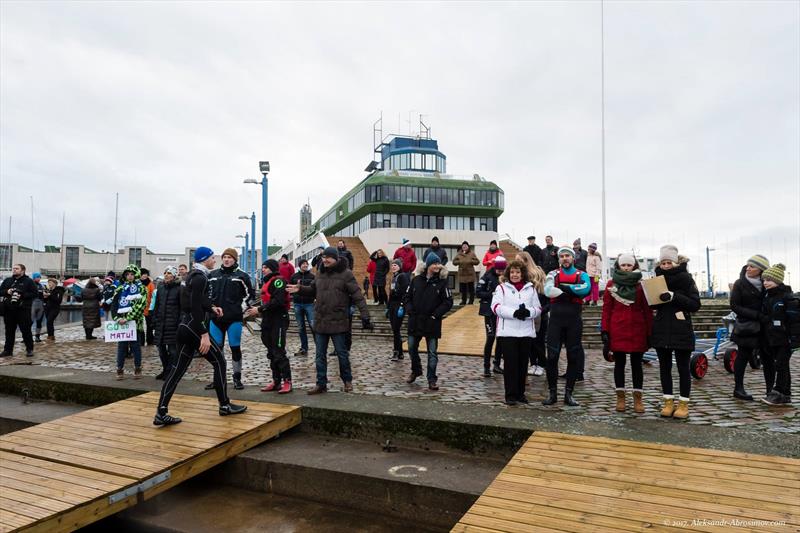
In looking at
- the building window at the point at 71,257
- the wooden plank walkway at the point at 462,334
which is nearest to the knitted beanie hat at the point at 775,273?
the wooden plank walkway at the point at 462,334

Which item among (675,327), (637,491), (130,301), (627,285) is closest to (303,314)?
(130,301)

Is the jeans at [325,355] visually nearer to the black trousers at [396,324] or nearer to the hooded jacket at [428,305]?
the hooded jacket at [428,305]

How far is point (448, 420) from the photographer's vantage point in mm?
5473

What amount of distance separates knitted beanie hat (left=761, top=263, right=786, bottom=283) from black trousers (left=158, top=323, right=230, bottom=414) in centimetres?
709

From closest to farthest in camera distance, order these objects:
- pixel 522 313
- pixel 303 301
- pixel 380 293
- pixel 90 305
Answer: pixel 522 313 < pixel 303 301 < pixel 90 305 < pixel 380 293

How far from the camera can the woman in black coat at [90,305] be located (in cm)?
1527

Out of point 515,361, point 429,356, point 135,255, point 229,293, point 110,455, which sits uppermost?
point 135,255

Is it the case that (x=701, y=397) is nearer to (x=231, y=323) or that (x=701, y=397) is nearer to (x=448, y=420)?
(x=448, y=420)

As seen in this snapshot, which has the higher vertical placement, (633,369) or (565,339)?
(565,339)

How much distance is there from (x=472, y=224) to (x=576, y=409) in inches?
1847

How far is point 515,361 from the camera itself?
641 centimetres

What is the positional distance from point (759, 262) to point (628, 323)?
7.86 feet

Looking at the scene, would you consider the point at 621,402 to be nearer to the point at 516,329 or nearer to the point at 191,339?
the point at 516,329

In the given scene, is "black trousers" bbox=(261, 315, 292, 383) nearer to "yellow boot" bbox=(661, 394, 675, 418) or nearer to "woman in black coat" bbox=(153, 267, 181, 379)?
"woman in black coat" bbox=(153, 267, 181, 379)
